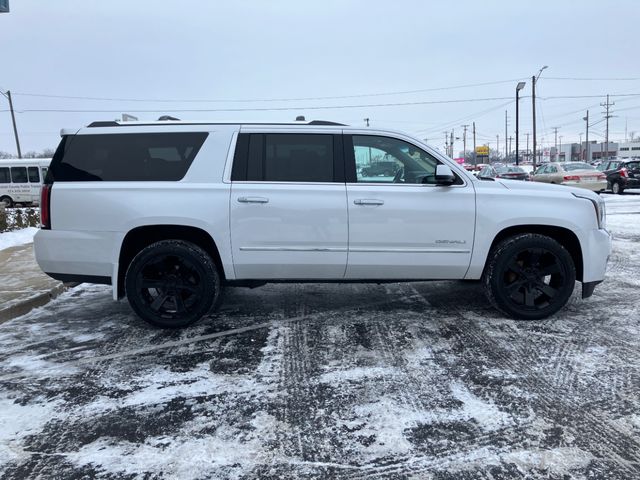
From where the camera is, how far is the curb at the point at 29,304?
→ 17.9 ft

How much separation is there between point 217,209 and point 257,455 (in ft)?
8.18

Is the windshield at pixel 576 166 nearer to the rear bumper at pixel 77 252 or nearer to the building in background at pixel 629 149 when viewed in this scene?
the rear bumper at pixel 77 252

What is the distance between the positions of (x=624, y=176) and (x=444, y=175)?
69.2ft

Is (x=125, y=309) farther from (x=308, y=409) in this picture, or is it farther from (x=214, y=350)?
(x=308, y=409)

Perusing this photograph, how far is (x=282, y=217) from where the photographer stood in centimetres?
466

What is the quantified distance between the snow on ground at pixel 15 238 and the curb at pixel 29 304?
184 inches

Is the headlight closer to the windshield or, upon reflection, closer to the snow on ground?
the snow on ground

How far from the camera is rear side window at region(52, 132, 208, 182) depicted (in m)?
4.74

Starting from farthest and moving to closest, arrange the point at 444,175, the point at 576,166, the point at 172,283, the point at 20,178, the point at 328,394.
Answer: the point at 20,178 → the point at 576,166 → the point at 172,283 → the point at 444,175 → the point at 328,394

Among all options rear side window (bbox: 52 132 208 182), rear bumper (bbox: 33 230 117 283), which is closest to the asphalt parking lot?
rear bumper (bbox: 33 230 117 283)

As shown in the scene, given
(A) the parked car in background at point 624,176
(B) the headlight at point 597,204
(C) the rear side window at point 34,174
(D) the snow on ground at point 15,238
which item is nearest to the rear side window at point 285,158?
(B) the headlight at point 597,204

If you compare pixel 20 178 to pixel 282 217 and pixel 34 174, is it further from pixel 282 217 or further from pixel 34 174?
pixel 282 217

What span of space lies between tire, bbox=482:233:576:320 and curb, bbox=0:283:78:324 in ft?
17.0

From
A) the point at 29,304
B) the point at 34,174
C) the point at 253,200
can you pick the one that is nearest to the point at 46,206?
the point at 29,304
